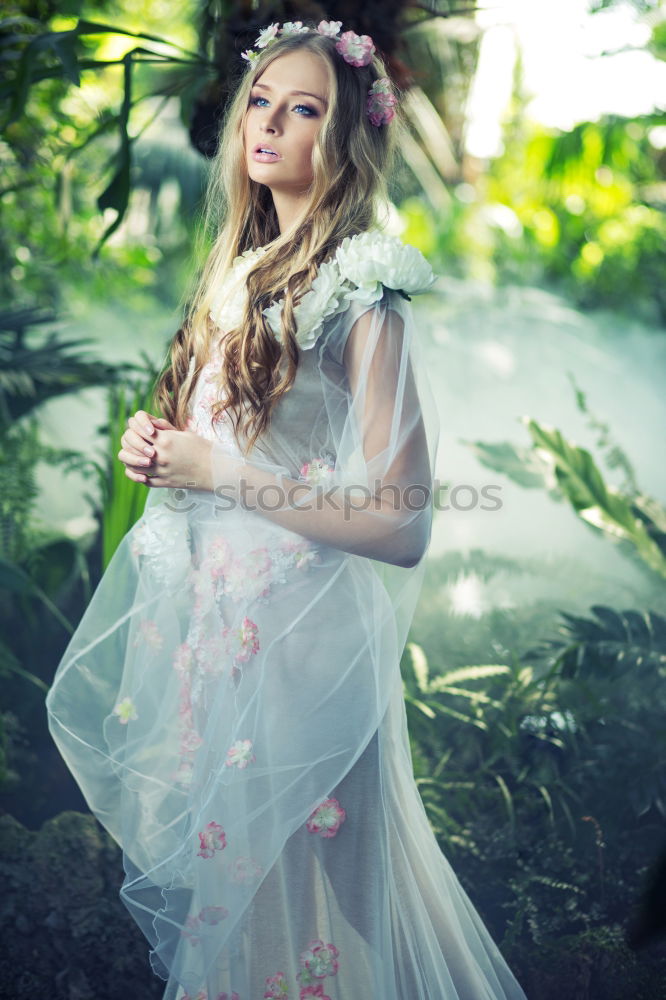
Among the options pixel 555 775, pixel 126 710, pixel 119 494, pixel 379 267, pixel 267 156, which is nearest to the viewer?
pixel 379 267

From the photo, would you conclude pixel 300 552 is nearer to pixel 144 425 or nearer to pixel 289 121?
pixel 144 425

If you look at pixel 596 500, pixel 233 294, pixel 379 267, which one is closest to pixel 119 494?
pixel 233 294

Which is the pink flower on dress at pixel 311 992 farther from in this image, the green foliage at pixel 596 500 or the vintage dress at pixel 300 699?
the green foliage at pixel 596 500

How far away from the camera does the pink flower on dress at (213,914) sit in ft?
3.71

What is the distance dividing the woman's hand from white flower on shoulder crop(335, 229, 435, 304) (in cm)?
31

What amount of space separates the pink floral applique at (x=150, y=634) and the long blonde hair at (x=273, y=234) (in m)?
0.32

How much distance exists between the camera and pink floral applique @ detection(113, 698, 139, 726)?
1294 mm

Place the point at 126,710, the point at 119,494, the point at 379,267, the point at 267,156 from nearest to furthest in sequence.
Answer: the point at 379,267 → the point at 267,156 → the point at 126,710 → the point at 119,494

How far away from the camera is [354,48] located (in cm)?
121

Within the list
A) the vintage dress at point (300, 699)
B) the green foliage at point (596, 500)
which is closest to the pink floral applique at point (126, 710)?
the vintage dress at point (300, 699)

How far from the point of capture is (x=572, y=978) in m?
1.72

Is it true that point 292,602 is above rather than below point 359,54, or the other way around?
below

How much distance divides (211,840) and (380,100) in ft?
3.79

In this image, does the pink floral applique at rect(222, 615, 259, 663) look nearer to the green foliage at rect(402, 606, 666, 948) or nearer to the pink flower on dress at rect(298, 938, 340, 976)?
the pink flower on dress at rect(298, 938, 340, 976)
